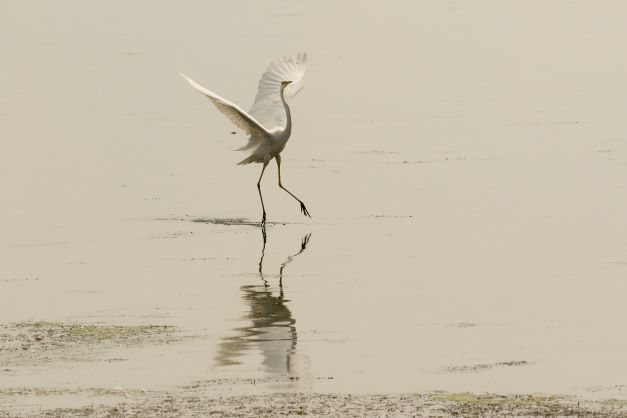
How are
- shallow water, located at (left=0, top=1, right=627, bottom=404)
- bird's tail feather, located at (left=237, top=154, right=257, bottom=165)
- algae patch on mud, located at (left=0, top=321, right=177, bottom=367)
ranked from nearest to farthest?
algae patch on mud, located at (left=0, top=321, right=177, bottom=367), shallow water, located at (left=0, top=1, right=627, bottom=404), bird's tail feather, located at (left=237, top=154, right=257, bottom=165)

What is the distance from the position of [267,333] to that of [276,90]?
788cm

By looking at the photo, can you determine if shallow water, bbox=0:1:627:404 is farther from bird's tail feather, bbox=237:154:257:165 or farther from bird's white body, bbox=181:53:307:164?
bird's white body, bbox=181:53:307:164

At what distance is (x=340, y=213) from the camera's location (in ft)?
58.9

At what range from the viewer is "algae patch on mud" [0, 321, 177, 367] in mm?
11500

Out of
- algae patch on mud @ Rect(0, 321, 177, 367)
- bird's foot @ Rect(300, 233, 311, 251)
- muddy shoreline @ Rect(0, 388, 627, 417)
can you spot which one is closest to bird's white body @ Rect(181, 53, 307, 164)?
bird's foot @ Rect(300, 233, 311, 251)

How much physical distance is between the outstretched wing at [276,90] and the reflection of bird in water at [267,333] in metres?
4.87

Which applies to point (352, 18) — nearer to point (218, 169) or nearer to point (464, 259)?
point (218, 169)

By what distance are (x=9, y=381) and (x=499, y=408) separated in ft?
10.6

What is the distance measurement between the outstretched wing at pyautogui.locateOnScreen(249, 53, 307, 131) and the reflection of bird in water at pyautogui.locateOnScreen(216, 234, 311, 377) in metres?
4.87

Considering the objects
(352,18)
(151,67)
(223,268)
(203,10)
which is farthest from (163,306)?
→ (203,10)

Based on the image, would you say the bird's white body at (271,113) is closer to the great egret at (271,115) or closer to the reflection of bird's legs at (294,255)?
the great egret at (271,115)

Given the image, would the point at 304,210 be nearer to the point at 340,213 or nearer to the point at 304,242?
the point at 340,213

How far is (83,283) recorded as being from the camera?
1452 cm

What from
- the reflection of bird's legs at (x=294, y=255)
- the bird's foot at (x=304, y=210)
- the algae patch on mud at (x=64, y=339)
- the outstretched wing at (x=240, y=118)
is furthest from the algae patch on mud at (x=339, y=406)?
the bird's foot at (x=304, y=210)
